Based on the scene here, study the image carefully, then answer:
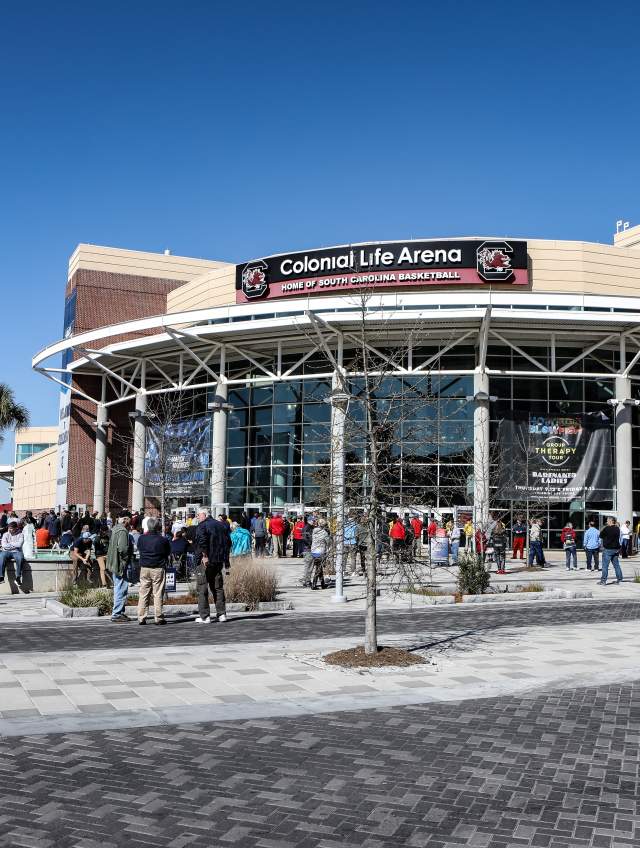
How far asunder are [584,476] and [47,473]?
41389mm

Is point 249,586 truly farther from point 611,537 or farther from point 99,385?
point 99,385

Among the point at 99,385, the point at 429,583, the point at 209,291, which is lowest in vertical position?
the point at 429,583

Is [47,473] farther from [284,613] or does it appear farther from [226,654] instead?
[226,654]

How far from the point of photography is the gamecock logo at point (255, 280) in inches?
1555

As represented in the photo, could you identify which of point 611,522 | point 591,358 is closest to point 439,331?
point 591,358

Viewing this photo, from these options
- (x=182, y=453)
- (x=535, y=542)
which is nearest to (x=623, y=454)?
(x=535, y=542)

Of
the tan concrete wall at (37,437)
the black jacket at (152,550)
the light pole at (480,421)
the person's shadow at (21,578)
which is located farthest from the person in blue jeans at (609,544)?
the tan concrete wall at (37,437)

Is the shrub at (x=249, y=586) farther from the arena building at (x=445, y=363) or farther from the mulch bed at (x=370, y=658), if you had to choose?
the arena building at (x=445, y=363)

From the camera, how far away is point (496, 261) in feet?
120

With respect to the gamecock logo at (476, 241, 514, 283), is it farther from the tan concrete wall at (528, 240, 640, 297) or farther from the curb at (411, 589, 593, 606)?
the curb at (411, 589, 593, 606)

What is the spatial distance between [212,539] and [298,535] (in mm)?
17422

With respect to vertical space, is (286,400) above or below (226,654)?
above

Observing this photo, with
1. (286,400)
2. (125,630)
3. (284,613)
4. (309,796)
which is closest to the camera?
(309,796)

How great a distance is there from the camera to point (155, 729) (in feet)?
22.6
